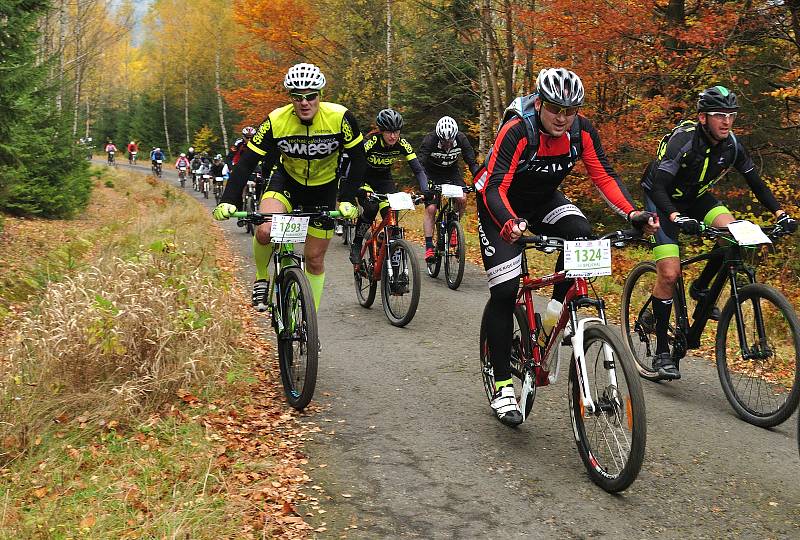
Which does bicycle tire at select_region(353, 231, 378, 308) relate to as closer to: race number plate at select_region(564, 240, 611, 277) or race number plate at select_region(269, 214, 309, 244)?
race number plate at select_region(269, 214, 309, 244)

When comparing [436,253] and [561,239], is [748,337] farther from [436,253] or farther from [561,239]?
[436,253]

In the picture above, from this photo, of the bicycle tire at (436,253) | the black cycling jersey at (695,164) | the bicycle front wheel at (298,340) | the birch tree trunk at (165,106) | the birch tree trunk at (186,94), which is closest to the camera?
the bicycle front wheel at (298,340)

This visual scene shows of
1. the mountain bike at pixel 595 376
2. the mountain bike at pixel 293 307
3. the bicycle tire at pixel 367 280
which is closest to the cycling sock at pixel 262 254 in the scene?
the mountain bike at pixel 293 307

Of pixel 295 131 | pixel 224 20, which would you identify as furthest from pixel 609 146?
pixel 224 20

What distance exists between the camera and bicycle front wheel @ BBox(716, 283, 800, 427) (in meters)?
5.43

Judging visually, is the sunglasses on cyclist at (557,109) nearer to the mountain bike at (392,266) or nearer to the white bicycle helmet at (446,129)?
the mountain bike at (392,266)

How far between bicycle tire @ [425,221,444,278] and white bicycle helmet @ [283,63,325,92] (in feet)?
17.1

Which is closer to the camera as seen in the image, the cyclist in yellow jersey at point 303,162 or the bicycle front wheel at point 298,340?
the bicycle front wheel at point 298,340

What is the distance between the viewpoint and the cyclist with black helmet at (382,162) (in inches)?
388

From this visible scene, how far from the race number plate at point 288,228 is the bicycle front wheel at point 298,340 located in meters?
0.25

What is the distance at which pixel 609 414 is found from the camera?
4273 mm

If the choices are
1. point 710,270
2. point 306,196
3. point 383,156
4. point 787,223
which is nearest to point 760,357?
point 710,270

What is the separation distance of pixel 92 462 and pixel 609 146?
1127cm

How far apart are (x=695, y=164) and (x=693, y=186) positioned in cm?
22
